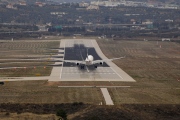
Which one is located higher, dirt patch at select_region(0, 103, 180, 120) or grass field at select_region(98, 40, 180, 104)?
dirt patch at select_region(0, 103, 180, 120)

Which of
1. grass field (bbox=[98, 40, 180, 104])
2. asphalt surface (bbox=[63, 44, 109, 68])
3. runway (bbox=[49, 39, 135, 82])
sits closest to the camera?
grass field (bbox=[98, 40, 180, 104])

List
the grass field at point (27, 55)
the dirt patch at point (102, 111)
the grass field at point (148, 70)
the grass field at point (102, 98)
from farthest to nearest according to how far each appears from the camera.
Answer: the grass field at point (27, 55)
the grass field at point (148, 70)
the grass field at point (102, 98)
the dirt patch at point (102, 111)

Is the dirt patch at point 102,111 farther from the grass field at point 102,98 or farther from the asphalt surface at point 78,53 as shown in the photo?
the asphalt surface at point 78,53

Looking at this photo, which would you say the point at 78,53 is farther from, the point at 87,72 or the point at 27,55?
the point at 87,72

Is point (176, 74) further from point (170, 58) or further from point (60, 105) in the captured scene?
point (60, 105)

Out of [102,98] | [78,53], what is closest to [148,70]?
[102,98]

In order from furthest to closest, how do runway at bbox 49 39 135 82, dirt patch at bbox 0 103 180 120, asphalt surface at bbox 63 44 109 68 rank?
1. asphalt surface at bbox 63 44 109 68
2. runway at bbox 49 39 135 82
3. dirt patch at bbox 0 103 180 120

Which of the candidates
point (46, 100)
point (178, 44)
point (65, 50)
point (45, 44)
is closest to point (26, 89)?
point (46, 100)

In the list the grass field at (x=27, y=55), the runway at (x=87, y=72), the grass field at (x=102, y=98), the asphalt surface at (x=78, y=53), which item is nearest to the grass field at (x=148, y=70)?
the grass field at (x=102, y=98)

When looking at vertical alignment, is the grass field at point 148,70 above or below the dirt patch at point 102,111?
below

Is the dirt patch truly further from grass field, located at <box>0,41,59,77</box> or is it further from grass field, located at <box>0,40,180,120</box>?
grass field, located at <box>0,41,59,77</box>

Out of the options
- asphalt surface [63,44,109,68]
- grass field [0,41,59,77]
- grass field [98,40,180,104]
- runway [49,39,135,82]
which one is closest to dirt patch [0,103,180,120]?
grass field [98,40,180,104]

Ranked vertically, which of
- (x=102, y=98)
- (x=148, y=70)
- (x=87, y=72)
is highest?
(x=102, y=98)
